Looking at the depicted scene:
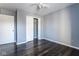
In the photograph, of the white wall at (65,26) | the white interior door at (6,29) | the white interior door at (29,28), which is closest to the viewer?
the white wall at (65,26)

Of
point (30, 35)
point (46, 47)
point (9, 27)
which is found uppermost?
point (9, 27)

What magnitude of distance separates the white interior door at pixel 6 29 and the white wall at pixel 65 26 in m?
1.87

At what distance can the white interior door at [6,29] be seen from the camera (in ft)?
14.4

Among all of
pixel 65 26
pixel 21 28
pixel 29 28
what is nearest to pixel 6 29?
pixel 21 28

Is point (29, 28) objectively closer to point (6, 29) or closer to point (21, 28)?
point (21, 28)

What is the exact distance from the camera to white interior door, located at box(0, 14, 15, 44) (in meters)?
4.40

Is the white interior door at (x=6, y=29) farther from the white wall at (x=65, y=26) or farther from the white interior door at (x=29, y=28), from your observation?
the white wall at (x=65, y=26)

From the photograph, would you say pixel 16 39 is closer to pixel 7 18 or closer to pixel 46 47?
pixel 7 18

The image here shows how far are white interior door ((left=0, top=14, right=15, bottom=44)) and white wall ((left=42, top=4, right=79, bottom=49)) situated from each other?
1867mm

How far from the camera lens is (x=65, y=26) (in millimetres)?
4207

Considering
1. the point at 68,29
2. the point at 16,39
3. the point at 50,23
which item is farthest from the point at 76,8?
the point at 16,39

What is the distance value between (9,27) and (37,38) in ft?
5.09

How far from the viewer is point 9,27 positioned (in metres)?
4.77

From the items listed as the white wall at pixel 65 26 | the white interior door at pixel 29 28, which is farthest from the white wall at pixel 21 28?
the white wall at pixel 65 26
